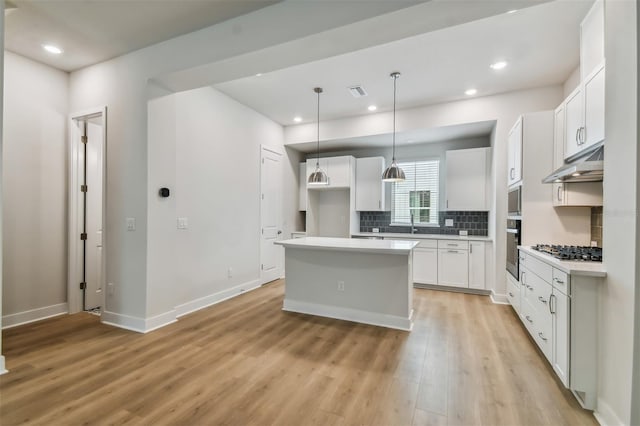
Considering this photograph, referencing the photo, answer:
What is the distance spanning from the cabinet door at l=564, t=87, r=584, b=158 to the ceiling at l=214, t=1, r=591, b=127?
643 mm

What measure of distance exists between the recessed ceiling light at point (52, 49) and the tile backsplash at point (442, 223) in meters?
5.12

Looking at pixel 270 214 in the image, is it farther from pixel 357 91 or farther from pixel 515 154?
pixel 515 154

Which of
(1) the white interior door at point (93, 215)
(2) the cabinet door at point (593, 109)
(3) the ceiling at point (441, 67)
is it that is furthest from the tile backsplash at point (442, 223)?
(1) the white interior door at point (93, 215)

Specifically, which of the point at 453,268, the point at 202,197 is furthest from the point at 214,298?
the point at 453,268

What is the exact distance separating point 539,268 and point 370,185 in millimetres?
3379

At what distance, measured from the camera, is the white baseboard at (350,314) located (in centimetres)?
326

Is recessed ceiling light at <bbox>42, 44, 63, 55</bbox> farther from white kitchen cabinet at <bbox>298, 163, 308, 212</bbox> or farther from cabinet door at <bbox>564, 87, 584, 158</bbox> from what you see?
cabinet door at <bbox>564, 87, 584, 158</bbox>

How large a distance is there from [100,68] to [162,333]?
317 cm

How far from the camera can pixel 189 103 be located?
3799 mm

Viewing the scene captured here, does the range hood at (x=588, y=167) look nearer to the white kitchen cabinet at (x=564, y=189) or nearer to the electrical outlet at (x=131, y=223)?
the white kitchen cabinet at (x=564, y=189)

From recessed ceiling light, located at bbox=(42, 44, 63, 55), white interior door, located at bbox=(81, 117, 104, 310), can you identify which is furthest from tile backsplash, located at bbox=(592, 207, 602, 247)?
recessed ceiling light, located at bbox=(42, 44, 63, 55)

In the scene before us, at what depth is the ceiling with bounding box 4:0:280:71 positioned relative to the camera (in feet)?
7.99

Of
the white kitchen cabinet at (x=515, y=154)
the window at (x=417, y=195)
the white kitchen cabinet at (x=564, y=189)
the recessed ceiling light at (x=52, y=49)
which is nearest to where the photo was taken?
the white kitchen cabinet at (x=564, y=189)

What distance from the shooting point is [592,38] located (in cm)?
250
